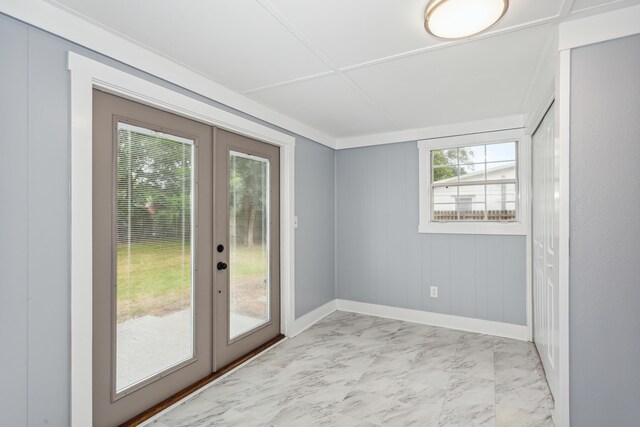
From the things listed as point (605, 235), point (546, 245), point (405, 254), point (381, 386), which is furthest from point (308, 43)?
point (405, 254)

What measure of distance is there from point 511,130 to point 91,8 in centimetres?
359

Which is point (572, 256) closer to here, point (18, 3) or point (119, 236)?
point (119, 236)

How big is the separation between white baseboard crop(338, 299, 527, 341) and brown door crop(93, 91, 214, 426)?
7.01 feet

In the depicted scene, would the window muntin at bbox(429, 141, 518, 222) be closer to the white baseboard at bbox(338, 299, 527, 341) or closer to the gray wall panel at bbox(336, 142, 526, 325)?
the gray wall panel at bbox(336, 142, 526, 325)

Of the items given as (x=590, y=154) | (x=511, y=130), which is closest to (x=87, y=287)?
(x=590, y=154)

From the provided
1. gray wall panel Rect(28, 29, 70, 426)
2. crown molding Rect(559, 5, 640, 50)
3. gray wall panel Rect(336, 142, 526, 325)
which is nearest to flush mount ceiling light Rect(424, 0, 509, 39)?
crown molding Rect(559, 5, 640, 50)

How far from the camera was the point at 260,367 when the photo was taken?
2.73m

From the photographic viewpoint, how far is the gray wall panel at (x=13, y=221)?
4.72ft

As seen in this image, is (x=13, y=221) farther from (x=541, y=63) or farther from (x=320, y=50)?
(x=541, y=63)

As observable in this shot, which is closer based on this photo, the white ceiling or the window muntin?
the white ceiling

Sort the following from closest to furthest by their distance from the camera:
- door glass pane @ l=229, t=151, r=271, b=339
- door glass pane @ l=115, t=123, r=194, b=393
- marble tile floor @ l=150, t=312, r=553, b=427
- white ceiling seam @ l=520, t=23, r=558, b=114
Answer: white ceiling seam @ l=520, t=23, r=558, b=114 < door glass pane @ l=115, t=123, r=194, b=393 < marble tile floor @ l=150, t=312, r=553, b=427 < door glass pane @ l=229, t=151, r=271, b=339

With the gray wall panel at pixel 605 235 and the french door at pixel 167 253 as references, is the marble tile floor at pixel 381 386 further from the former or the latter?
the gray wall panel at pixel 605 235

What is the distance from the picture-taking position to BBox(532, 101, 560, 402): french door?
6.58 ft

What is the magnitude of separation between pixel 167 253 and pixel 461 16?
7.39 ft
